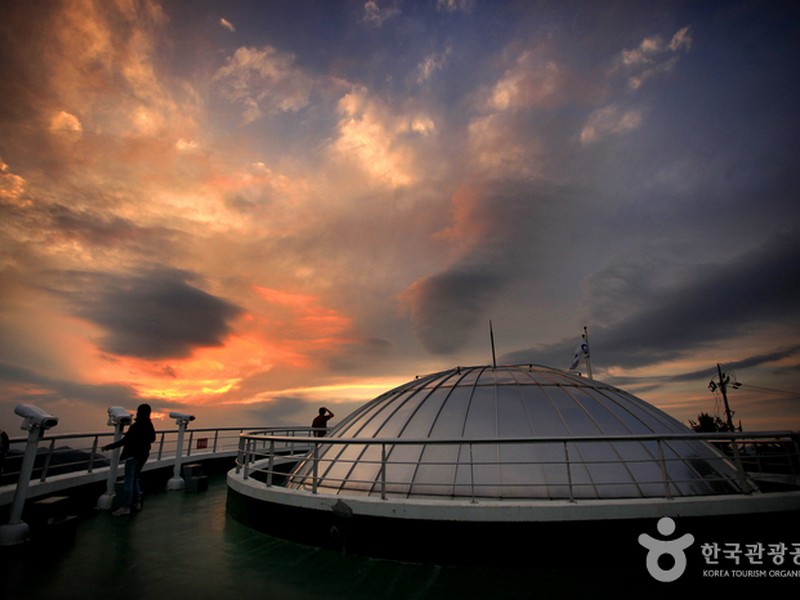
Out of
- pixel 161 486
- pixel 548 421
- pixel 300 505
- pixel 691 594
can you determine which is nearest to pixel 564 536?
pixel 691 594

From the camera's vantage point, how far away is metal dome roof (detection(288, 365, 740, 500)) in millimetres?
8367

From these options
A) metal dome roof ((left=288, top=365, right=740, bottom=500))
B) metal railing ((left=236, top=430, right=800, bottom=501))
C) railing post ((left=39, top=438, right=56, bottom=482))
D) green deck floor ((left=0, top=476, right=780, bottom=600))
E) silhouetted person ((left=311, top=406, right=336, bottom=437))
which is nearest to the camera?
green deck floor ((left=0, top=476, right=780, bottom=600))

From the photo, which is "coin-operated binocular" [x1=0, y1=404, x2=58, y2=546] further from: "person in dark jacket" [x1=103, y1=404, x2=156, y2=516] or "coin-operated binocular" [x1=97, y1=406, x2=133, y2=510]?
"coin-operated binocular" [x1=97, y1=406, x2=133, y2=510]

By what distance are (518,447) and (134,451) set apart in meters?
9.91

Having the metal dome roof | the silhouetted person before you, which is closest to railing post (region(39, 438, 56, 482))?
the metal dome roof

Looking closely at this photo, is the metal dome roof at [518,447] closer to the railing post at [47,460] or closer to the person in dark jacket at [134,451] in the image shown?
the person in dark jacket at [134,451]

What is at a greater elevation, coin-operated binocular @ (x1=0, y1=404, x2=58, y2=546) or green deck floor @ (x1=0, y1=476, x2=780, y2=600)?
coin-operated binocular @ (x1=0, y1=404, x2=58, y2=546)

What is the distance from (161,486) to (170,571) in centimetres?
947

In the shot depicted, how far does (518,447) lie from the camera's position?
923 cm

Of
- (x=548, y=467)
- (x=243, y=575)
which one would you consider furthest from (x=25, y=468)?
(x=548, y=467)

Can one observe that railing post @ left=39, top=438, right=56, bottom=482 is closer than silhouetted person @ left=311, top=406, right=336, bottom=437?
Yes

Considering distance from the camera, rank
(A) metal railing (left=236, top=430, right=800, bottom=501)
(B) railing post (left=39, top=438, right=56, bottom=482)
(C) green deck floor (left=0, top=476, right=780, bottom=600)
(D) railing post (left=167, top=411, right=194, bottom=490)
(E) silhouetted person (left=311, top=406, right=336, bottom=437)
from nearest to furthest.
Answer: (C) green deck floor (left=0, top=476, right=780, bottom=600) → (A) metal railing (left=236, top=430, right=800, bottom=501) → (B) railing post (left=39, top=438, right=56, bottom=482) → (D) railing post (left=167, top=411, right=194, bottom=490) → (E) silhouetted person (left=311, top=406, right=336, bottom=437)

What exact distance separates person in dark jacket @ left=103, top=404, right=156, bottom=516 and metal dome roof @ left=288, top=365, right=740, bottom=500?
4.09 metres

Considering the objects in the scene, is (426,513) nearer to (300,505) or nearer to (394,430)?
(300,505)
